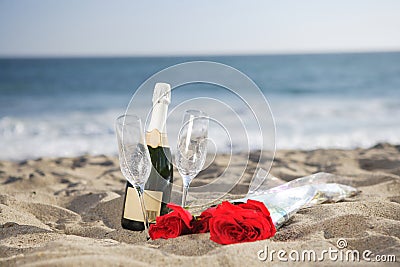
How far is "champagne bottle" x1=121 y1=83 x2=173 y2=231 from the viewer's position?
2.44m

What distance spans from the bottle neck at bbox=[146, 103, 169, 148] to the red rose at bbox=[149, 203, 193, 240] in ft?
1.56

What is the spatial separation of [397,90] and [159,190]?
15.4m

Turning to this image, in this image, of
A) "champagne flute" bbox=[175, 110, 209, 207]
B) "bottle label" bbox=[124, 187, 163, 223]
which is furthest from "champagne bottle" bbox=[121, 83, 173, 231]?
"champagne flute" bbox=[175, 110, 209, 207]

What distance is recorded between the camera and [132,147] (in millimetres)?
2102

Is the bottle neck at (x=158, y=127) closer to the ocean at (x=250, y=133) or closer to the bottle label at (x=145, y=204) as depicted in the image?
the ocean at (x=250, y=133)

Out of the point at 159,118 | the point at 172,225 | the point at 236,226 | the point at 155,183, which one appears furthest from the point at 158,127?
the point at 236,226

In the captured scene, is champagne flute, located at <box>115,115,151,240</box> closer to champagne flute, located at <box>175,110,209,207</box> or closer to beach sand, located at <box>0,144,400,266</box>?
champagne flute, located at <box>175,110,209,207</box>

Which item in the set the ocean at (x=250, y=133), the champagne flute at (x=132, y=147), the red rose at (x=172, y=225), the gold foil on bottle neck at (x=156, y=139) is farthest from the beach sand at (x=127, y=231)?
the ocean at (x=250, y=133)

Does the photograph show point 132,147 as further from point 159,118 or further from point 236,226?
point 236,226

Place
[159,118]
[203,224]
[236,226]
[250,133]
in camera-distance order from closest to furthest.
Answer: [236,226] < [203,224] < [159,118] < [250,133]

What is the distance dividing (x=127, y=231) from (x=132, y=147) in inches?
24.5

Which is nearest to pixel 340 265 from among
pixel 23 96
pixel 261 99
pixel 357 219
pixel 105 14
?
pixel 357 219

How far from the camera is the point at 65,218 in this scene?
2.89 m

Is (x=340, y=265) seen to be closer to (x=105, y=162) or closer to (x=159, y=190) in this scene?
(x=159, y=190)
